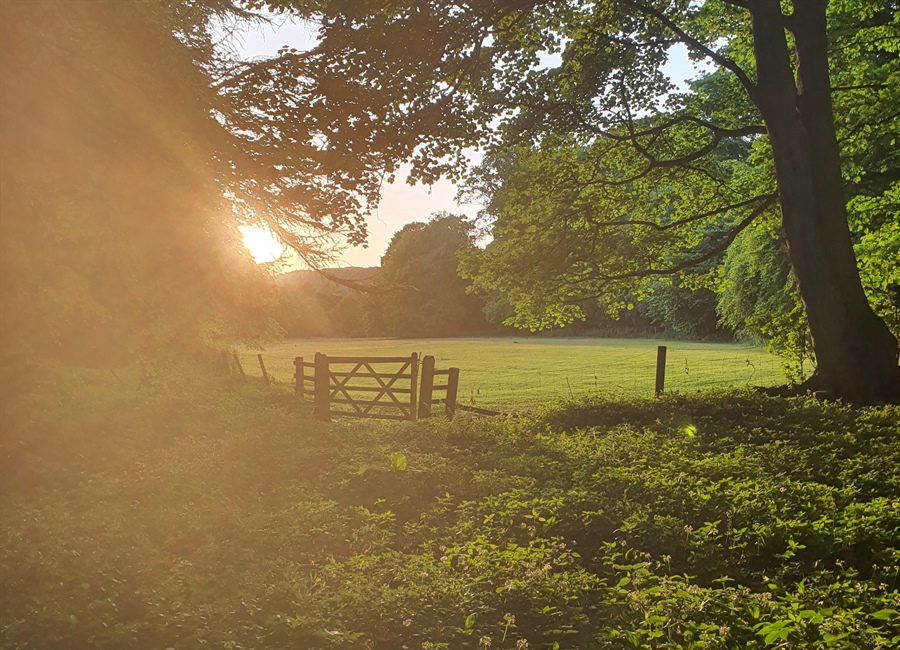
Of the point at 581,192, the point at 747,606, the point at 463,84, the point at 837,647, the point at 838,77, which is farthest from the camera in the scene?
the point at 838,77

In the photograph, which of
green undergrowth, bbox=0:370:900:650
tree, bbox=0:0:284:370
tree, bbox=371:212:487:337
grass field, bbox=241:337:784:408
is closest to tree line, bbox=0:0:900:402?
tree, bbox=0:0:284:370

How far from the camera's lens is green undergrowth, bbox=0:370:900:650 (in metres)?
4.67

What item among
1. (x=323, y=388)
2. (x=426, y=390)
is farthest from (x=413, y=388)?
(x=323, y=388)

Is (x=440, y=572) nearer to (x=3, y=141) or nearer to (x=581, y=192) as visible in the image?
(x=3, y=141)

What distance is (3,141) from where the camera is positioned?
7629 mm

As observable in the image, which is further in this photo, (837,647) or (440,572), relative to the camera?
(440,572)

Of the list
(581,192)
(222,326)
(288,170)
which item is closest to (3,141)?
(288,170)

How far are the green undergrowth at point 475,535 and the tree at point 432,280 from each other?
59773 mm

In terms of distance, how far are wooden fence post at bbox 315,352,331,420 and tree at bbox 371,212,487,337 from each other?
177ft

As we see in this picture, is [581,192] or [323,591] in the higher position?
[581,192]

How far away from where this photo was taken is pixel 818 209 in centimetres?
1169

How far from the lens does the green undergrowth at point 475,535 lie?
15.3 ft

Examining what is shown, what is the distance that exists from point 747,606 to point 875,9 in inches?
667

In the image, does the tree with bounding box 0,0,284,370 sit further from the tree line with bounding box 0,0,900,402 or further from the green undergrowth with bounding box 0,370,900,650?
the green undergrowth with bounding box 0,370,900,650
